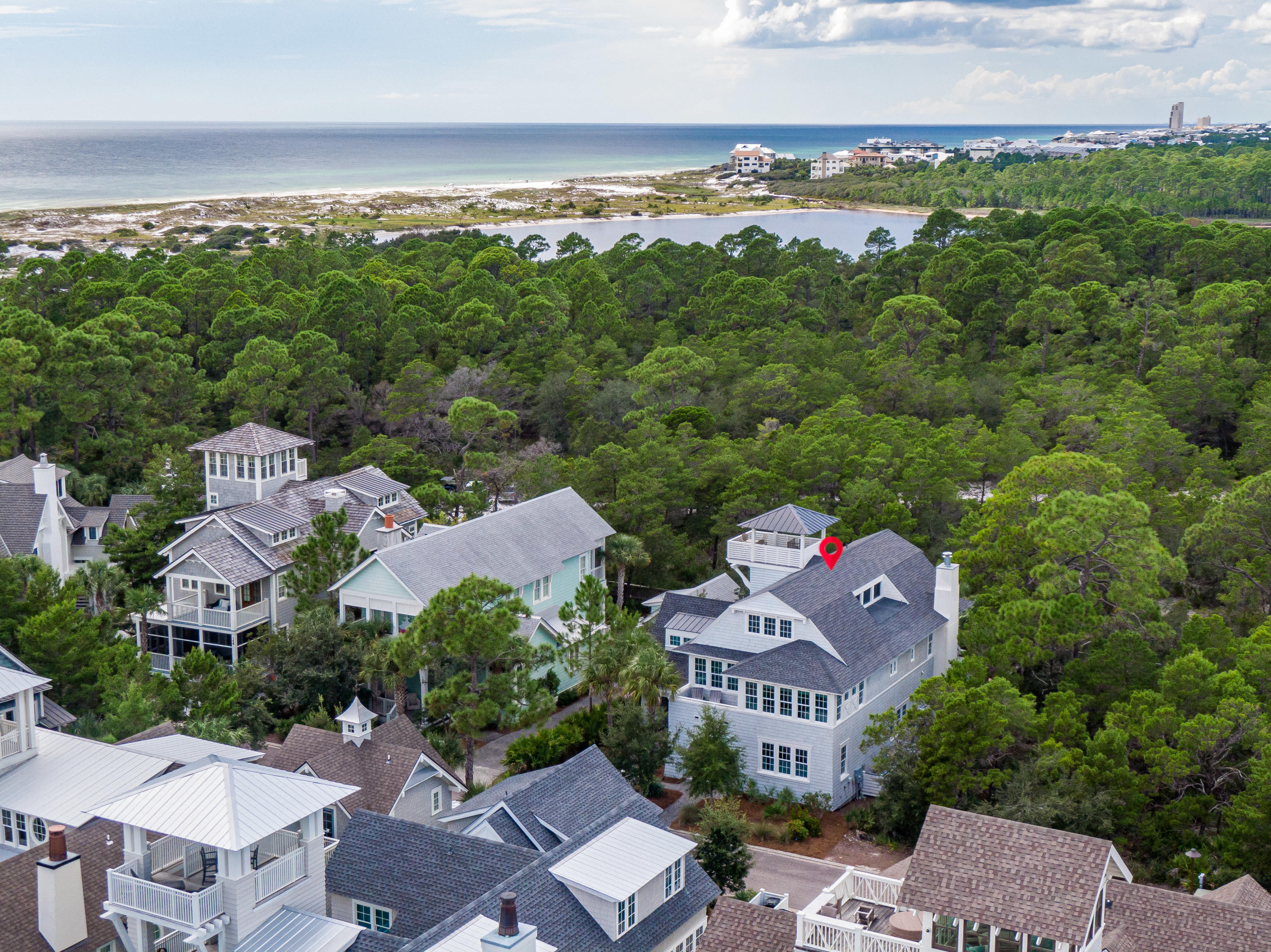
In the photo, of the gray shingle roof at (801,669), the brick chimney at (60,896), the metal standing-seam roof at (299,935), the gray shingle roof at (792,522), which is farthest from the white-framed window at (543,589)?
the brick chimney at (60,896)

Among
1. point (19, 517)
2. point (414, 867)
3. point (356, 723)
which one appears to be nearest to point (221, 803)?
point (414, 867)

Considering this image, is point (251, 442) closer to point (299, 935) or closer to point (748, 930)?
point (299, 935)

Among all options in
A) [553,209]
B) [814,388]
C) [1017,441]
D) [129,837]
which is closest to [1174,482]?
[1017,441]

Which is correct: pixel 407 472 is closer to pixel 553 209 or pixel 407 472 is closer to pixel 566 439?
pixel 566 439

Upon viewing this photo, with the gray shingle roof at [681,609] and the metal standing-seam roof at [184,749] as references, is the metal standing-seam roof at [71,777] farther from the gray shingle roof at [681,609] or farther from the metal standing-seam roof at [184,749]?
the gray shingle roof at [681,609]

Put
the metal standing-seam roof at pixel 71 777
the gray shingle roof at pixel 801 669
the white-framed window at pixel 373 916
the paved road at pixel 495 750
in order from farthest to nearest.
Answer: the paved road at pixel 495 750, the gray shingle roof at pixel 801 669, the metal standing-seam roof at pixel 71 777, the white-framed window at pixel 373 916

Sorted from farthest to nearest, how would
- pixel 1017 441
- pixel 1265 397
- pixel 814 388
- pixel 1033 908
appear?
pixel 814 388, pixel 1265 397, pixel 1017 441, pixel 1033 908
